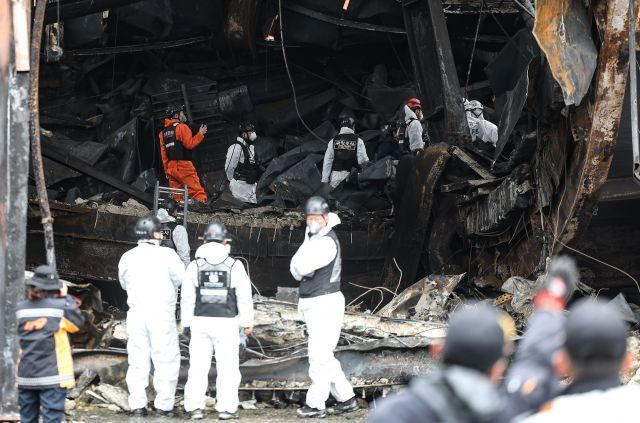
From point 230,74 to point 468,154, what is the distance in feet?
23.1

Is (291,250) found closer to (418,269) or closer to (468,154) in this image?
(418,269)

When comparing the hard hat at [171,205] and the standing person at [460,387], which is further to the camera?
the hard hat at [171,205]

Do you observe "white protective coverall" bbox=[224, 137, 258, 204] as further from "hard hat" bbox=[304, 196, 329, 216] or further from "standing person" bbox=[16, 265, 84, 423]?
"standing person" bbox=[16, 265, 84, 423]

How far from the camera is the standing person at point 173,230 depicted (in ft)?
40.3

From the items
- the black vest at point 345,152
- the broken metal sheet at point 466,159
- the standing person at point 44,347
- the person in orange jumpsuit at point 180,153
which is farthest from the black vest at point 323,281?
the person in orange jumpsuit at point 180,153

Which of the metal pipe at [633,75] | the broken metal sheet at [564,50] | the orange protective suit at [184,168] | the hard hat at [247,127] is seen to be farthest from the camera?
the hard hat at [247,127]

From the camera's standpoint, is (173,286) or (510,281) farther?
(510,281)

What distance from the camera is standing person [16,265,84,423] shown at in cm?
677

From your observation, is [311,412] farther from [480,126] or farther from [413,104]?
[413,104]

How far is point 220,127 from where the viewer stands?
17.8 m

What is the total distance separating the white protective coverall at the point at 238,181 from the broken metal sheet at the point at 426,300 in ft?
17.2

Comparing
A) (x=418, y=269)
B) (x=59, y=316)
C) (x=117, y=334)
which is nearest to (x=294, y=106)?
(x=418, y=269)

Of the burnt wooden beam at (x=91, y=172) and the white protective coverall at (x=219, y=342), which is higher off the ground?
the burnt wooden beam at (x=91, y=172)

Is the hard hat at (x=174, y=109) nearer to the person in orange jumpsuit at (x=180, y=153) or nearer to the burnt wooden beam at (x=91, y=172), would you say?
the person in orange jumpsuit at (x=180, y=153)
